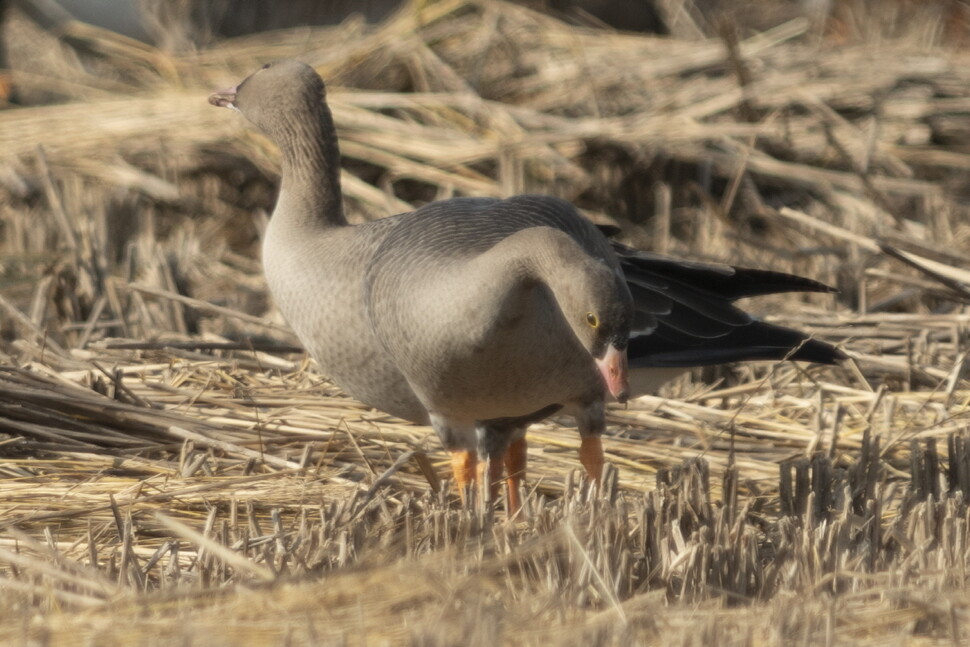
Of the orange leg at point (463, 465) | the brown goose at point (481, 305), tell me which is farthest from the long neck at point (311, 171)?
the orange leg at point (463, 465)

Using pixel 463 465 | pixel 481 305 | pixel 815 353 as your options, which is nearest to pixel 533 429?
pixel 463 465

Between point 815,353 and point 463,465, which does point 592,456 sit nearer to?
point 463,465

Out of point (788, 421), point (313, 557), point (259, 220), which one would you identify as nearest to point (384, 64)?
point (259, 220)

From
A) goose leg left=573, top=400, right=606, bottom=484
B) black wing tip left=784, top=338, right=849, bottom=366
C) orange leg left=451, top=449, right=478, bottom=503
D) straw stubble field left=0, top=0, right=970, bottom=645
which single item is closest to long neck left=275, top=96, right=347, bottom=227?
straw stubble field left=0, top=0, right=970, bottom=645

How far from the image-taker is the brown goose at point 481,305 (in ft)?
10.7

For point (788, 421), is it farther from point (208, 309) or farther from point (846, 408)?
point (208, 309)

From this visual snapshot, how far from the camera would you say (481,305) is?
3299mm

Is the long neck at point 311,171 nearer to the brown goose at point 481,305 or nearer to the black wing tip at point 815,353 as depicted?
the brown goose at point 481,305

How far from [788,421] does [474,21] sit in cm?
542

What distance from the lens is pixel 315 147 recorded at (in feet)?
15.0

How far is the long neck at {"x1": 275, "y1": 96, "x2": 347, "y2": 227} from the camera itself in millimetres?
4434

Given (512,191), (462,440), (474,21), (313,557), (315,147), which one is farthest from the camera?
(474,21)

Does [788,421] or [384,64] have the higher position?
[384,64]

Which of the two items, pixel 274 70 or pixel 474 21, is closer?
pixel 274 70
